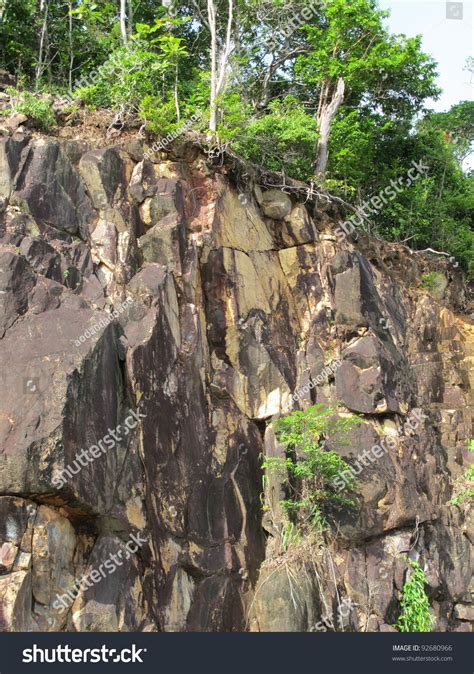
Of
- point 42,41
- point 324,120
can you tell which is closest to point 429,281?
point 324,120

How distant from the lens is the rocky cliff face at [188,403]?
31.0ft

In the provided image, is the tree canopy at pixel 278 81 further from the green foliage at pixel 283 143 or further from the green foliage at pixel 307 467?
the green foliage at pixel 307 467

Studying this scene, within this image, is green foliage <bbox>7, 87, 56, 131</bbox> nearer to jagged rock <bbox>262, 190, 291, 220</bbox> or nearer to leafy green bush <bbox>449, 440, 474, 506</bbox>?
jagged rock <bbox>262, 190, 291, 220</bbox>

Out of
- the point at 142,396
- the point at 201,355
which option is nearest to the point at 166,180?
the point at 201,355

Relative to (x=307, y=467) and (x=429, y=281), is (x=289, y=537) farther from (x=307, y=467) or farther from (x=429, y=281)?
(x=429, y=281)

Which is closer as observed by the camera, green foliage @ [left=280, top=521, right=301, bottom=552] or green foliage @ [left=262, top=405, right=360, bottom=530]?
green foliage @ [left=280, top=521, right=301, bottom=552]

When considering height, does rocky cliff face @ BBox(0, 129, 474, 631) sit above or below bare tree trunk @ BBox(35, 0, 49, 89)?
below

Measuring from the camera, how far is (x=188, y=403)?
11445mm

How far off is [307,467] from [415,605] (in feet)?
9.22

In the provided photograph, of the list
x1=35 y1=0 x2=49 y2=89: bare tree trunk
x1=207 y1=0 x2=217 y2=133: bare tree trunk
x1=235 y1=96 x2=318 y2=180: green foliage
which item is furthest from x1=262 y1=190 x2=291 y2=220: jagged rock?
x1=35 y1=0 x2=49 y2=89: bare tree trunk

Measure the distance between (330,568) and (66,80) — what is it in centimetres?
1107

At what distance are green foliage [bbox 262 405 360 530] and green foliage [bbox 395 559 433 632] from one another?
1.60m

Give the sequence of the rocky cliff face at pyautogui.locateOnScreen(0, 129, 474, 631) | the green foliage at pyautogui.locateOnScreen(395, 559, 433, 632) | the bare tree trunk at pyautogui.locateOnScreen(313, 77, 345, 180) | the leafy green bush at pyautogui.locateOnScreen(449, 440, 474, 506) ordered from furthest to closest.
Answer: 1. the bare tree trunk at pyautogui.locateOnScreen(313, 77, 345, 180)
2. the leafy green bush at pyautogui.locateOnScreen(449, 440, 474, 506)
3. the green foliage at pyautogui.locateOnScreen(395, 559, 433, 632)
4. the rocky cliff face at pyautogui.locateOnScreen(0, 129, 474, 631)

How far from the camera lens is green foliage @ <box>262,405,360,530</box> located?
11703mm
